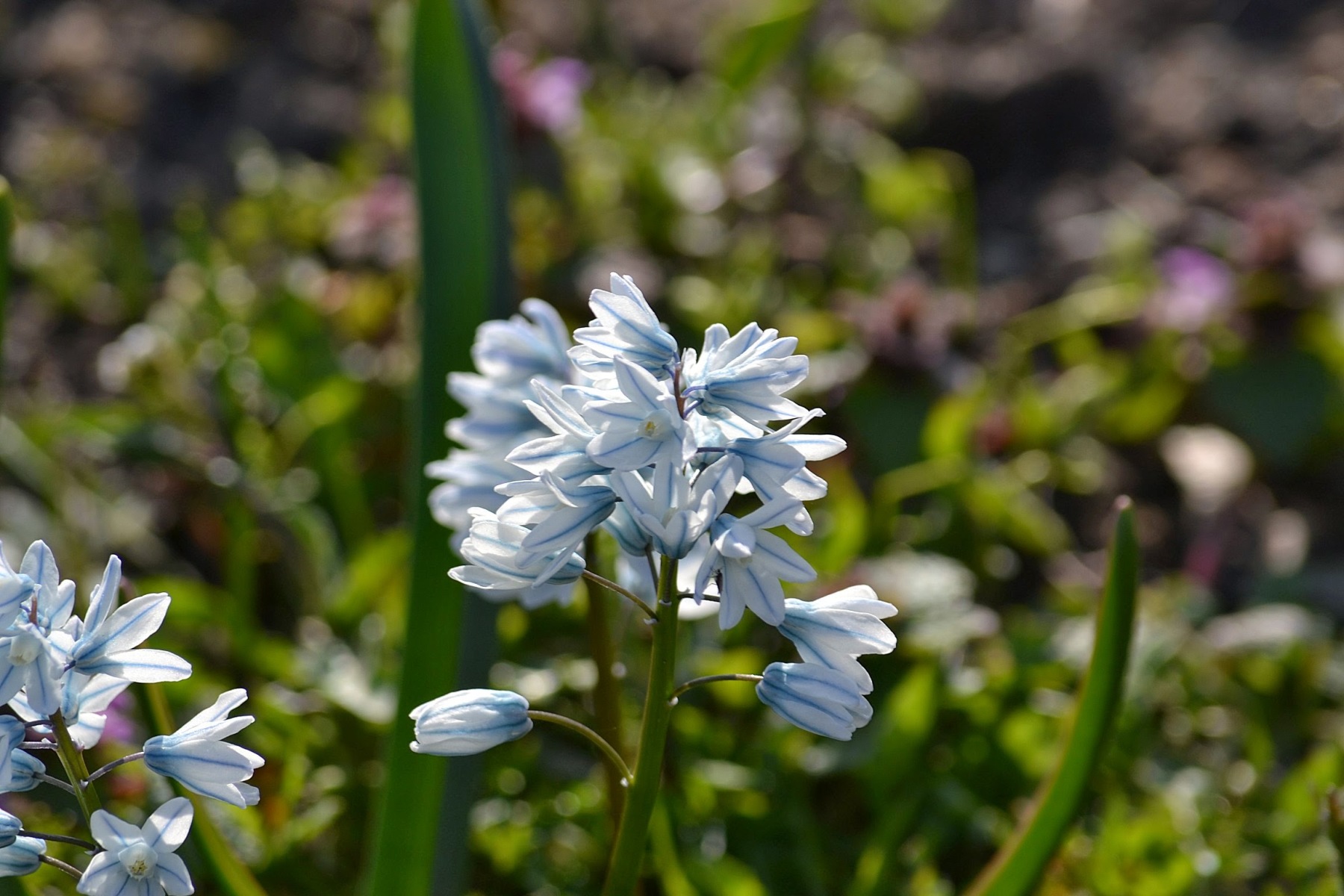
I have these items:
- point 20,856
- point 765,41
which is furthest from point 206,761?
point 765,41

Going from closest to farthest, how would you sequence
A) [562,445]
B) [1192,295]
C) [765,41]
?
[562,445], [1192,295], [765,41]

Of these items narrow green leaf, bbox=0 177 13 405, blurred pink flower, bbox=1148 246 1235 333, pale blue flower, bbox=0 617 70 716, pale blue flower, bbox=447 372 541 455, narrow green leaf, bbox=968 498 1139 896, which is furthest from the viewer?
blurred pink flower, bbox=1148 246 1235 333

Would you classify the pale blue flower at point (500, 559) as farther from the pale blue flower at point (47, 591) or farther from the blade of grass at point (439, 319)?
the blade of grass at point (439, 319)

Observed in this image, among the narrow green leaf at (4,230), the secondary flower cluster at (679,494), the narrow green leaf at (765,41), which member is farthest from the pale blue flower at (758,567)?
the narrow green leaf at (765,41)

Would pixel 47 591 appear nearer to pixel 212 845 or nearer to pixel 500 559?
pixel 500 559

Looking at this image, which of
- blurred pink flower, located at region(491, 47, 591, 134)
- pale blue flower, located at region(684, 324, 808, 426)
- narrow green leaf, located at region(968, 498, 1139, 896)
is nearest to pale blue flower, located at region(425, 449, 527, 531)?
pale blue flower, located at region(684, 324, 808, 426)

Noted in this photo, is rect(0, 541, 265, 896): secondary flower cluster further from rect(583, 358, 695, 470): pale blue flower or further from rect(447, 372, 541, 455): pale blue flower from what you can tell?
rect(447, 372, 541, 455): pale blue flower
